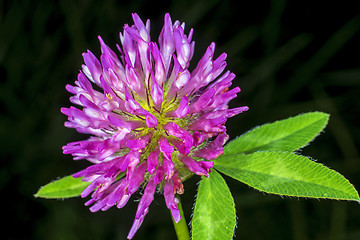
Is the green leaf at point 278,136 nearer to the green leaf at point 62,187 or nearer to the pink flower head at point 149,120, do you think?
the pink flower head at point 149,120

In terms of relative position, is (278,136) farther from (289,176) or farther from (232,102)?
(232,102)

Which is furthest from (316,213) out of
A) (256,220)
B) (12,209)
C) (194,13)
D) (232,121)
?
(12,209)

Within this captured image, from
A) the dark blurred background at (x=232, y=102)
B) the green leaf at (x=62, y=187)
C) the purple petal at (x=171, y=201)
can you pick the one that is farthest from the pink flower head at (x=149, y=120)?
the dark blurred background at (x=232, y=102)

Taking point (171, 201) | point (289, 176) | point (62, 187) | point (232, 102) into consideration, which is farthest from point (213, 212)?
point (232, 102)

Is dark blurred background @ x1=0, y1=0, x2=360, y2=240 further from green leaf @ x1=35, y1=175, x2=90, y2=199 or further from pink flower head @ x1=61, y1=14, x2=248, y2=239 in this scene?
pink flower head @ x1=61, y1=14, x2=248, y2=239

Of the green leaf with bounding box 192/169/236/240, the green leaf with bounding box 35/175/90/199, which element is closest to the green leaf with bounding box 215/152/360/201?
the green leaf with bounding box 192/169/236/240

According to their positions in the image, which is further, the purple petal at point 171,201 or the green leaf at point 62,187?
the green leaf at point 62,187
